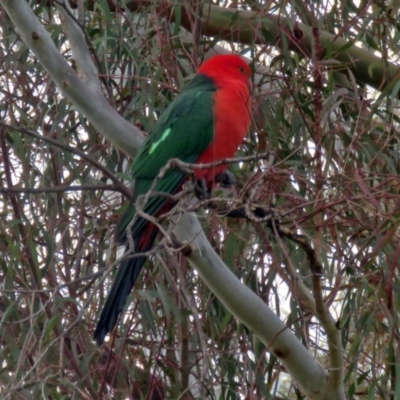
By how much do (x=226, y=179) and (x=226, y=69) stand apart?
0.39m

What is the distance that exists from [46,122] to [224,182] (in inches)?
25.8

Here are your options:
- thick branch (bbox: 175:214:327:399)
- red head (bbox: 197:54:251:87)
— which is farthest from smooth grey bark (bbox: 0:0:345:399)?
red head (bbox: 197:54:251:87)

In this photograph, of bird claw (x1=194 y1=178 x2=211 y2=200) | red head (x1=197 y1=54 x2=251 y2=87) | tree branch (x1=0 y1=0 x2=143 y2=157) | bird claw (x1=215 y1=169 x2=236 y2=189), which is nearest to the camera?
bird claw (x1=194 y1=178 x2=211 y2=200)

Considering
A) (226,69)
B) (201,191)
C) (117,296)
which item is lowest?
(117,296)

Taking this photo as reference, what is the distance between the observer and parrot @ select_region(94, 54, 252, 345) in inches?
75.1

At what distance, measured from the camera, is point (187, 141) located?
6.96 feet

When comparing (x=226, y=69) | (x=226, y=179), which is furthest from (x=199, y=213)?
(x=226, y=69)

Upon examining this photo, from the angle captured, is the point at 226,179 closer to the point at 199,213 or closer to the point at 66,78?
the point at 199,213

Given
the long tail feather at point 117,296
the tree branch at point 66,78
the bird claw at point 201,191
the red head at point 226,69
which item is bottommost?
the long tail feather at point 117,296

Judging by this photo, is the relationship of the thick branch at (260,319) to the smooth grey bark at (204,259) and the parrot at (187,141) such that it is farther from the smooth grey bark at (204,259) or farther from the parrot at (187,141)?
the parrot at (187,141)

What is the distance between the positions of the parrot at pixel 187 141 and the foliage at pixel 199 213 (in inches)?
3.2

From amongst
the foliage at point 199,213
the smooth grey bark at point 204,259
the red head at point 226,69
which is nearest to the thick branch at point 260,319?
the smooth grey bark at point 204,259

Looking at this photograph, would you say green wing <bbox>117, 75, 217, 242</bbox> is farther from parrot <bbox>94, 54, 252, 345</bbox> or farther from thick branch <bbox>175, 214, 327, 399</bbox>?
thick branch <bbox>175, 214, 327, 399</bbox>

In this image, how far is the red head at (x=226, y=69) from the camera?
223 centimetres
